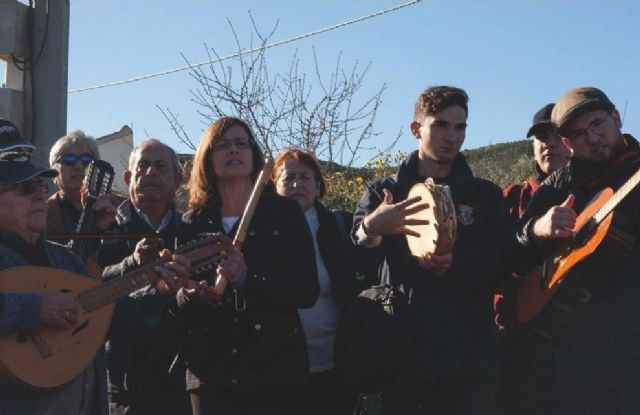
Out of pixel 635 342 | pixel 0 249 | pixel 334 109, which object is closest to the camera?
pixel 0 249

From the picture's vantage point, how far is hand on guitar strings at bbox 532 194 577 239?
14.6ft

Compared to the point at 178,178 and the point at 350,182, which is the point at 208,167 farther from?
the point at 350,182

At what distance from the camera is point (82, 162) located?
5.63 meters

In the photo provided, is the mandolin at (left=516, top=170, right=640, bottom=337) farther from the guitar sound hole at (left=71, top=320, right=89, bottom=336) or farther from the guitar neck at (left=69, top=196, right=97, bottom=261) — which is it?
the guitar neck at (left=69, top=196, right=97, bottom=261)

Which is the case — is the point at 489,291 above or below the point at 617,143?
below

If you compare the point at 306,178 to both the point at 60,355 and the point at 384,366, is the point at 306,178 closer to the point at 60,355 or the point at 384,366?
the point at 384,366

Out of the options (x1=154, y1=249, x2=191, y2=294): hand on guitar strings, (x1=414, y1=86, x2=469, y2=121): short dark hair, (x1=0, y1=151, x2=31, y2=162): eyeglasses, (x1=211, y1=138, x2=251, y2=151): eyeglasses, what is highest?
(x1=414, y1=86, x2=469, y2=121): short dark hair

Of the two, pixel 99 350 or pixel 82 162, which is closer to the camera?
pixel 99 350

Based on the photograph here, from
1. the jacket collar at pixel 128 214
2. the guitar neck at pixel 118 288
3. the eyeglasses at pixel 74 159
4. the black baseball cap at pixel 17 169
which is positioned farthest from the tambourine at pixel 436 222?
the eyeglasses at pixel 74 159

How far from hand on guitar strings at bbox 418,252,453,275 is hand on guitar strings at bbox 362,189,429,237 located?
132 millimetres

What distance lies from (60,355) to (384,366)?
1416 millimetres

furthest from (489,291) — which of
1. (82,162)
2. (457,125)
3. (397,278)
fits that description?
(82,162)

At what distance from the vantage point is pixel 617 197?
13.9 feet

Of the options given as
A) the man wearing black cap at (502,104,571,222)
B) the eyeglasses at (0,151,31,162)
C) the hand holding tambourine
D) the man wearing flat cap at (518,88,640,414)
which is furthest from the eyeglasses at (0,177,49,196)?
the man wearing black cap at (502,104,571,222)
